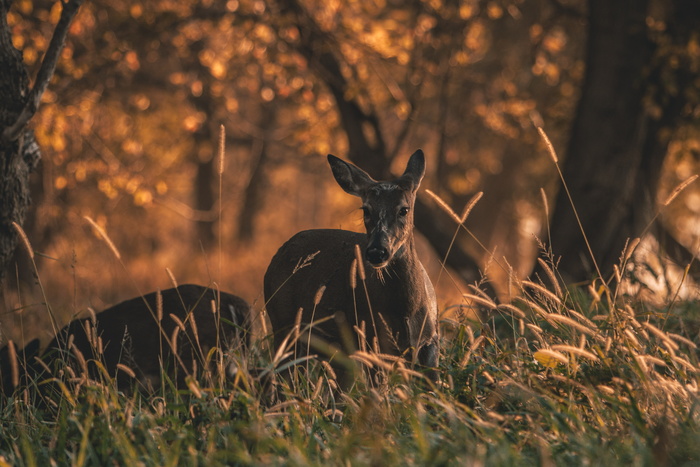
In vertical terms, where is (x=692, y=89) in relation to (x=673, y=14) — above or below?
below

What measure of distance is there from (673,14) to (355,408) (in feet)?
25.8

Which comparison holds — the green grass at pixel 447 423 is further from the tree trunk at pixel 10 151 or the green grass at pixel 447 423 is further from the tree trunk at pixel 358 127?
the tree trunk at pixel 358 127

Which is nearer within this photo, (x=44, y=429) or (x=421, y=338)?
(x=44, y=429)

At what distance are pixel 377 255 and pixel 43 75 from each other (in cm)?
288

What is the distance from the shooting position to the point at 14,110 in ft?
20.6

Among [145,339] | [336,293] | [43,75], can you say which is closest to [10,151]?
[43,75]

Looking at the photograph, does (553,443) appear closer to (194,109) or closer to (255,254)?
(194,109)

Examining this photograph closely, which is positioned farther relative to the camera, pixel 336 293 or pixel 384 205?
pixel 336 293

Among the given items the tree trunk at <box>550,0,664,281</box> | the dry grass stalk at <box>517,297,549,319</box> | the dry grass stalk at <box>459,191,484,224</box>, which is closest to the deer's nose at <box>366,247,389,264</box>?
the dry grass stalk at <box>459,191,484,224</box>

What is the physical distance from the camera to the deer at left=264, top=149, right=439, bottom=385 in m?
5.33

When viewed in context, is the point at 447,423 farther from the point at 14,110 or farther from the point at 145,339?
the point at 14,110

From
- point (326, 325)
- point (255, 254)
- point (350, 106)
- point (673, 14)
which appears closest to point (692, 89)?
point (673, 14)

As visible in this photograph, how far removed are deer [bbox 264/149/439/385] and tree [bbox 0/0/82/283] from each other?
2030 millimetres

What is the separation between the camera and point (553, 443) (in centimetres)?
373
